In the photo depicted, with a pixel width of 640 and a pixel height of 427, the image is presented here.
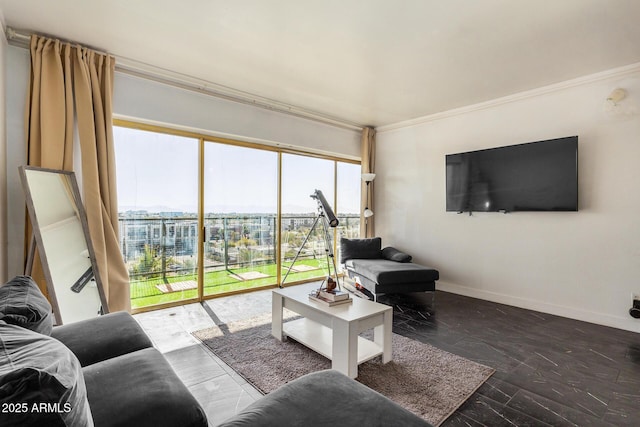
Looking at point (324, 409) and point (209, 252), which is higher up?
point (209, 252)

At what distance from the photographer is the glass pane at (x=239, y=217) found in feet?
12.7

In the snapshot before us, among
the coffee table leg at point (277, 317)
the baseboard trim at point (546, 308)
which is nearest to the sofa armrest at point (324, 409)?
the coffee table leg at point (277, 317)

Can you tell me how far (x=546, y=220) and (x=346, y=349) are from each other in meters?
2.92

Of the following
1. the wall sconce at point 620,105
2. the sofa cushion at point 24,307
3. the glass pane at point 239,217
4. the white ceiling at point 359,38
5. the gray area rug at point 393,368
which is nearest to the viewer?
the sofa cushion at point 24,307

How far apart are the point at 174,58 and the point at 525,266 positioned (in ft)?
14.6

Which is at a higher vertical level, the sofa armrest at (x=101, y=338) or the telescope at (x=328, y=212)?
the telescope at (x=328, y=212)

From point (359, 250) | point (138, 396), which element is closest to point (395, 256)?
A: point (359, 250)

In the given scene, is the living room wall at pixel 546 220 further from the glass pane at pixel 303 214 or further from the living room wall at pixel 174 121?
the living room wall at pixel 174 121

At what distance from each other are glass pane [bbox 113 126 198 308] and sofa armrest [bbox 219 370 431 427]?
111 inches

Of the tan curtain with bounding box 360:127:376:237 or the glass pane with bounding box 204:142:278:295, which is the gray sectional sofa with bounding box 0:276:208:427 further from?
the tan curtain with bounding box 360:127:376:237

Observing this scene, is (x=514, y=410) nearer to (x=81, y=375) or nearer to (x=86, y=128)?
(x=81, y=375)

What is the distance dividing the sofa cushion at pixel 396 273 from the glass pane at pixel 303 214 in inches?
34.5

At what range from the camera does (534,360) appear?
2363 mm

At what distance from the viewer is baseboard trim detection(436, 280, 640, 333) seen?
300 cm
